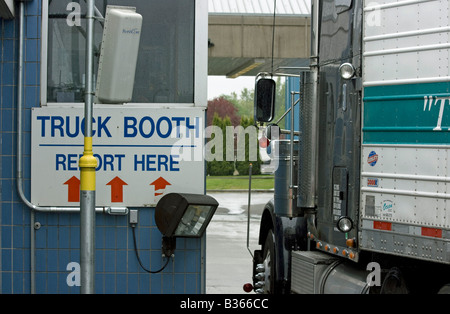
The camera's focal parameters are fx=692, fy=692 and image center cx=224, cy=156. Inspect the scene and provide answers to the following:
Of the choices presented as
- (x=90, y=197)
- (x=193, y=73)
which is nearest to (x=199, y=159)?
(x=193, y=73)

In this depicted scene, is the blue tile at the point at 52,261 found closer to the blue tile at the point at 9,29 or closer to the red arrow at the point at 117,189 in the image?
the red arrow at the point at 117,189

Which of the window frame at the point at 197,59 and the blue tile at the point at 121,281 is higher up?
the window frame at the point at 197,59

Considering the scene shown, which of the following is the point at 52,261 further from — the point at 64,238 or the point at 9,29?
the point at 9,29

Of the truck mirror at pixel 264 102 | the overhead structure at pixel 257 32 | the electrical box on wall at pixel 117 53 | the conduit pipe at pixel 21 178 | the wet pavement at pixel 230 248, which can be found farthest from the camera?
the overhead structure at pixel 257 32

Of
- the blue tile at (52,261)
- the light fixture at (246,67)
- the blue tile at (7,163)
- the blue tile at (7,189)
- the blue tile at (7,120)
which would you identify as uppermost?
the light fixture at (246,67)

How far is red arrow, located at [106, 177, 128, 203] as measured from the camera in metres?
6.71

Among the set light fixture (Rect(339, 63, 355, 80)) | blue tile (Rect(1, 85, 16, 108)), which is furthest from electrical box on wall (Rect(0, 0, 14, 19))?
light fixture (Rect(339, 63, 355, 80))

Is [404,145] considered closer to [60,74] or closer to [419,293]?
[419,293]

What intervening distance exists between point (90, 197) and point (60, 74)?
2.22 m

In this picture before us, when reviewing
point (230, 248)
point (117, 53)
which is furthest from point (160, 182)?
point (230, 248)

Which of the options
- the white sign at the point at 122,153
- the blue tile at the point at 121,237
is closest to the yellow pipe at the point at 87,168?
the white sign at the point at 122,153

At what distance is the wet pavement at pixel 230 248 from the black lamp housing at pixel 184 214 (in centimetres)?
319

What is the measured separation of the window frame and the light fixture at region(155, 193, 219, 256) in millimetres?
953

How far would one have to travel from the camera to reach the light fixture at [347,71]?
573 cm
